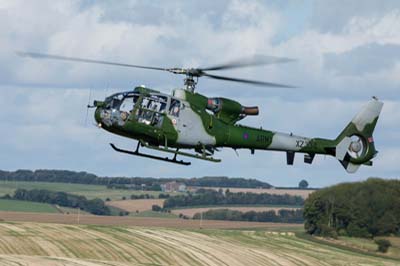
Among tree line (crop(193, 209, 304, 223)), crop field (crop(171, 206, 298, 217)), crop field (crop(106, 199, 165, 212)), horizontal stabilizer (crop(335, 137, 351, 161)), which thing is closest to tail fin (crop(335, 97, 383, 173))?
horizontal stabilizer (crop(335, 137, 351, 161))

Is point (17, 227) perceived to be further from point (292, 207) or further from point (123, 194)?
point (123, 194)

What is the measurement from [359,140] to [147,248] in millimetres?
18185

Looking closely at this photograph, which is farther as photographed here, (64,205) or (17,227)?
(64,205)

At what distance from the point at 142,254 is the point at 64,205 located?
9097 centimetres

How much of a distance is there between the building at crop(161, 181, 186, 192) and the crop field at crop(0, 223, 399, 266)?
334 feet

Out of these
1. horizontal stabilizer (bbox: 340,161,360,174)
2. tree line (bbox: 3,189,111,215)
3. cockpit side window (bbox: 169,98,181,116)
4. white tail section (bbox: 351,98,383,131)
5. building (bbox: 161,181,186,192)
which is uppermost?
building (bbox: 161,181,186,192)

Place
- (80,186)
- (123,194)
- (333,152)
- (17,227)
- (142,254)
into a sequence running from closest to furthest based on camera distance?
Result: 1. (333,152)
2. (142,254)
3. (17,227)
4. (123,194)
5. (80,186)

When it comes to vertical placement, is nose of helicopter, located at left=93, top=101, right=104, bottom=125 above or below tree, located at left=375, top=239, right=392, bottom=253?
above

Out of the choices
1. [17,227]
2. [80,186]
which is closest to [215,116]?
[17,227]

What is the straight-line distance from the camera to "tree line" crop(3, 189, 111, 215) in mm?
153000

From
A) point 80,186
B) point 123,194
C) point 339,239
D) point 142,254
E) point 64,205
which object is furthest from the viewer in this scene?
point 80,186

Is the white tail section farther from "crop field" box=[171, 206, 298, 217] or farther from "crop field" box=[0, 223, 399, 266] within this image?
"crop field" box=[171, 206, 298, 217]

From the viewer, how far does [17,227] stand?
2872 inches

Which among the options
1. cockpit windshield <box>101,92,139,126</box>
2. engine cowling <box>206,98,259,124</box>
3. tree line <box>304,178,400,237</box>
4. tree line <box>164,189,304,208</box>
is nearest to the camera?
cockpit windshield <box>101,92,139,126</box>
